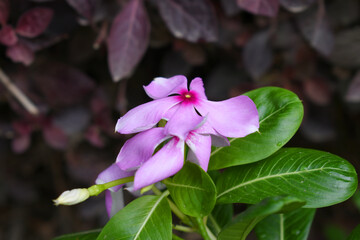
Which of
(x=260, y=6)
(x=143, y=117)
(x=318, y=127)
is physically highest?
(x=143, y=117)

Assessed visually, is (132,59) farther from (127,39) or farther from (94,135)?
(94,135)

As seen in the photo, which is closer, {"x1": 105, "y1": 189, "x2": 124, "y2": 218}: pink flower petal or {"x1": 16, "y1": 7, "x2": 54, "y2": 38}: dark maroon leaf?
{"x1": 105, "y1": 189, "x2": 124, "y2": 218}: pink flower petal

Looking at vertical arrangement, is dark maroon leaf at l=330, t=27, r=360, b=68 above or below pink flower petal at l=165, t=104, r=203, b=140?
below

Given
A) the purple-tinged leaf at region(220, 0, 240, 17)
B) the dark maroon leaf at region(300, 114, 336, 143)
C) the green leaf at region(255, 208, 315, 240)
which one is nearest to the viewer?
the green leaf at region(255, 208, 315, 240)

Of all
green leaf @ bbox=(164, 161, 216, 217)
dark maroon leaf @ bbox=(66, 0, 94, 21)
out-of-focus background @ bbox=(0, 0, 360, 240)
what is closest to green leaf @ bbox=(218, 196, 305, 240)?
green leaf @ bbox=(164, 161, 216, 217)

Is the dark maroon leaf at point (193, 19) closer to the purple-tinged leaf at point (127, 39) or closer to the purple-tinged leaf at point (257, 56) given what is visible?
the purple-tinged leaf at point (127, 39)

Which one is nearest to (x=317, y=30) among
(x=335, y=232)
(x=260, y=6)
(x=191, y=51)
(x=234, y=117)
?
(x=260, y=6)

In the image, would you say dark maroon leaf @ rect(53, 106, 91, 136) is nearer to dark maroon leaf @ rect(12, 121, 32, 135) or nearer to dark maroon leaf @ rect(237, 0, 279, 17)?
dark maroon leaf @ rect(12, 121, 32, 135)

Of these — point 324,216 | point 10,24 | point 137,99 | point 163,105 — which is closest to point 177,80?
point 163,105
